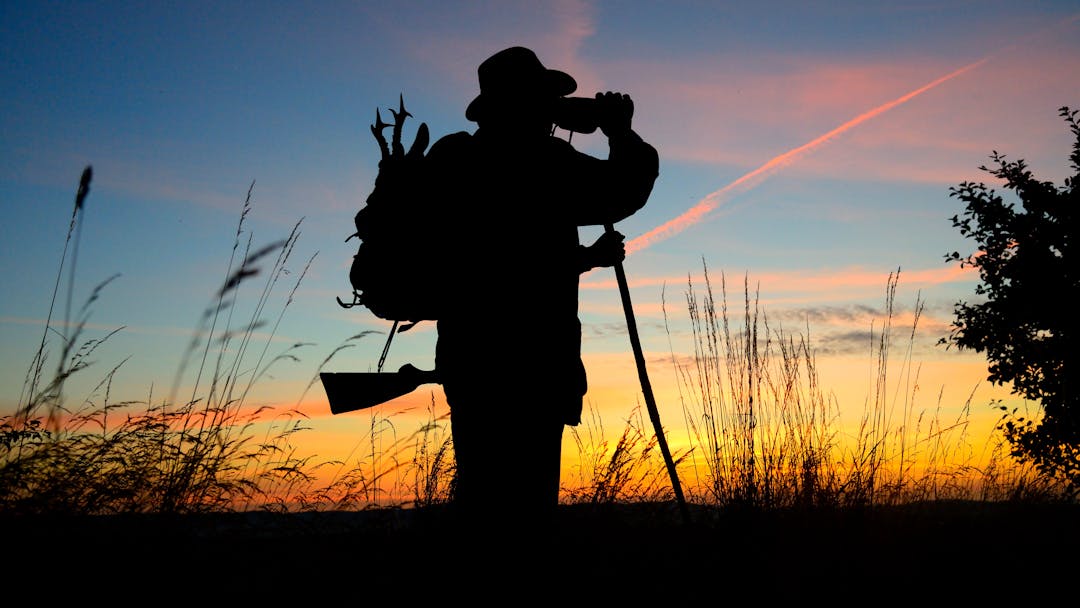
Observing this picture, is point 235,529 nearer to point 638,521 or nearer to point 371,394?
point 371,394

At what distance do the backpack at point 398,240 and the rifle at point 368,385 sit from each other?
26cm

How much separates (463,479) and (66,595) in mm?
2124

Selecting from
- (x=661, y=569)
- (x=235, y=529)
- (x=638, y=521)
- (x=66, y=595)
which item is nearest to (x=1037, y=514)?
(x=638, y=521)

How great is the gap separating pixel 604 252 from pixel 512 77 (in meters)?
0.79

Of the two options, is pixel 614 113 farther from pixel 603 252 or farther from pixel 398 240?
pixel 398 240

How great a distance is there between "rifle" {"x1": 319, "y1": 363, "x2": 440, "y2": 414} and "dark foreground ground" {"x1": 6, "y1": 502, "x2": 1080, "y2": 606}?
1.94ft

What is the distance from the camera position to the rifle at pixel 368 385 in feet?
10.5

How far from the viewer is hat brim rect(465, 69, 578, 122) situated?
3.20 metres

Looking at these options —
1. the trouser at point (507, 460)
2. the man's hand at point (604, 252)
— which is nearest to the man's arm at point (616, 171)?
the man's hand at point (604, 252)

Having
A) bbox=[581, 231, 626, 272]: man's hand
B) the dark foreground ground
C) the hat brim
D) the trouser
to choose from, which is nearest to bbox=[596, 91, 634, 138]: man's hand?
the hat brim

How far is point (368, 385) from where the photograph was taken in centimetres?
321

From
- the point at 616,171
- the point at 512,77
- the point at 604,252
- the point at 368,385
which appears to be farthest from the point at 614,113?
the point at 368,385

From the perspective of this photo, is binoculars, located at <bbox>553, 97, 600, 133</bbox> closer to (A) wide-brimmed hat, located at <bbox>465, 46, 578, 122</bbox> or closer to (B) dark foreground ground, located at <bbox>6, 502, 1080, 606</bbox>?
(A) wide-brimmed hat, located at <bbox>465, 46, 578, 122</bbox>

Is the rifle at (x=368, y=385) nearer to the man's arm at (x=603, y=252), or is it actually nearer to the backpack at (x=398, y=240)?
the backpack at (x=398, y=240)
